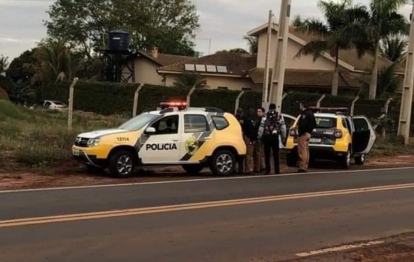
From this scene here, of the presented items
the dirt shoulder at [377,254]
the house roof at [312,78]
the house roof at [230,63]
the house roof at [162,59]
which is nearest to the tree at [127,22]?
the house roof at [162,59]

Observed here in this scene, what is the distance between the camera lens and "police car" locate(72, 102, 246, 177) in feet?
48.9

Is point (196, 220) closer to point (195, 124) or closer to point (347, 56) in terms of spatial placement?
point (195, 124)

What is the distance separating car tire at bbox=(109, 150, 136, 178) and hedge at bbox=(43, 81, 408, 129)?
21.7m

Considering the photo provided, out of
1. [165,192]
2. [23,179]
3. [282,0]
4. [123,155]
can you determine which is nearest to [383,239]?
[165,192]

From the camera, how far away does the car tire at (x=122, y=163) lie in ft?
48.6

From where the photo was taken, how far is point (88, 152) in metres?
14.9

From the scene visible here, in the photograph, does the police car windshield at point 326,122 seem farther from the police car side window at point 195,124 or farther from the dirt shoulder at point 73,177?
the police car side window at point 195,124

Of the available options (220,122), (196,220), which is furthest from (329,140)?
(196,220)

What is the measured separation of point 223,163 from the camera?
1625 centimetres

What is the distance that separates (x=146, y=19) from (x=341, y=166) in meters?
50.0

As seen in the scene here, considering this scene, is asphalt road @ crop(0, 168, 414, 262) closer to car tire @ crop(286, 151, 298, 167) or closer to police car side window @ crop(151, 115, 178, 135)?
police car side window @ crop(151, 115, 178, 135)

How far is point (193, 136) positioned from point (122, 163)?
1.91 m

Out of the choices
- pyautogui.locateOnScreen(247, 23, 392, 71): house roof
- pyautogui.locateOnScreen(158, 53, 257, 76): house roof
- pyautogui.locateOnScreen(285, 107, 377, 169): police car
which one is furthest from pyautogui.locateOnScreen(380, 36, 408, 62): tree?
pyautogui.locateOnScreen(285, 107, 377, 169): police car

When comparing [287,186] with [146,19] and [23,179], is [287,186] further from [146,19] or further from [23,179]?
[146,19]
